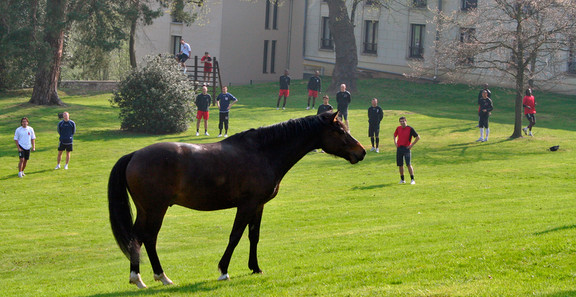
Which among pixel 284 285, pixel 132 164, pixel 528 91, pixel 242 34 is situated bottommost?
pixel 284 285

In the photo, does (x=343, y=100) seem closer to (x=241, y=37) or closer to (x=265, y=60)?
(x=241, y=37)

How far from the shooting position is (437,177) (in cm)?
2491

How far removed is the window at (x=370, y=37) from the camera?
206 ft

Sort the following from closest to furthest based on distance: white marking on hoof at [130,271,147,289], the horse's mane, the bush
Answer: white marking on hoof at [130,271,147,289]
the horse's mane
the bush

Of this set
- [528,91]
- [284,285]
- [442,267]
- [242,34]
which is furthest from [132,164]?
[242,34]

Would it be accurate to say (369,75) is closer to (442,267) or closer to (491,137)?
(491,137)

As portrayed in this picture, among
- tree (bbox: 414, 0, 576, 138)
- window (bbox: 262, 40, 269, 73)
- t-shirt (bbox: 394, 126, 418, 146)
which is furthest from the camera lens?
window (bbox: 262, 40, 269, 73)

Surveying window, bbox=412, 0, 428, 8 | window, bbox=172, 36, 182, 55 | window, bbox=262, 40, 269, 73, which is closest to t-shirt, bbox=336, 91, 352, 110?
window, bbox=412, 0, 428, 8

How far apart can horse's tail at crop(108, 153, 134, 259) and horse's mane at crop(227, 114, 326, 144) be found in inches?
62.1

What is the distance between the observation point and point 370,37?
63.2 meters

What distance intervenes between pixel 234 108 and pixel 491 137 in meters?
15.9

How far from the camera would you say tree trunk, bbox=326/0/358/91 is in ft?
172

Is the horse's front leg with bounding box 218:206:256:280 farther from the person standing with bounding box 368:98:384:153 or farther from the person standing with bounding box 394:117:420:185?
the person standing with bounding box 368:98:384:153

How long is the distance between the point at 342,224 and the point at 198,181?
7699mm
